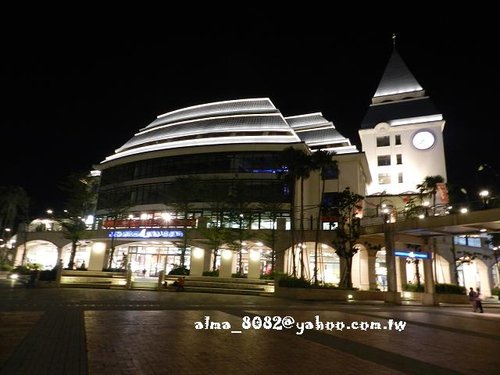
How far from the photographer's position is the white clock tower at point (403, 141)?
64.9 meters

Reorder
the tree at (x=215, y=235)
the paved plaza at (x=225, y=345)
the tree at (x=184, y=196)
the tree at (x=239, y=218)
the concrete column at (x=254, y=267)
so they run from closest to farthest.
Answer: the paved plaza at (x=225, y=345) < the concrete column at (x=254, y=267) < the tree at (x=215, y=235) < the tree at (x=239, y=218) < the tree at (x=184, y=196)

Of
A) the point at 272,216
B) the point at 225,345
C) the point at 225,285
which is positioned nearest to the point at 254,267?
the point at 225,285

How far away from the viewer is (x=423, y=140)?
216 feet

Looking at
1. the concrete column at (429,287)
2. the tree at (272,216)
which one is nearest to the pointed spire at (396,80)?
the tree at (272,216)

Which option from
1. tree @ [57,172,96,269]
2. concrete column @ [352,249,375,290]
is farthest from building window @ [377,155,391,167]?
tree @ [57,172,96,269]

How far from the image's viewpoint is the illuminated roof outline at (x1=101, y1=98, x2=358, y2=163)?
49906 mm

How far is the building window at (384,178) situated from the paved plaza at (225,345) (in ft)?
180

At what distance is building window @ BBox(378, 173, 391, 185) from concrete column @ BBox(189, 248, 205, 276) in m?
41.6

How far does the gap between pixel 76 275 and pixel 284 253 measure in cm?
1994

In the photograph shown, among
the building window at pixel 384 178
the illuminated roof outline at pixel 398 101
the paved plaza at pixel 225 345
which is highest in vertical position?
the illuminated roof outline at pixel 398 101

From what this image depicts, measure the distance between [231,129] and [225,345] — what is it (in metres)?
44.2

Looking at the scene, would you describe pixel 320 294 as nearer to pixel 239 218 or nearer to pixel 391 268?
pixel 391 268

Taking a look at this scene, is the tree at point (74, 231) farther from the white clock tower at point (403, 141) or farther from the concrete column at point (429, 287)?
the white clock tower at point (403, 141)

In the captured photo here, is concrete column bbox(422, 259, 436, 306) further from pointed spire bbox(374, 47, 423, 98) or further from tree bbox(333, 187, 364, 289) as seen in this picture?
pointed spire bbox(374, 47, 423, 98)
